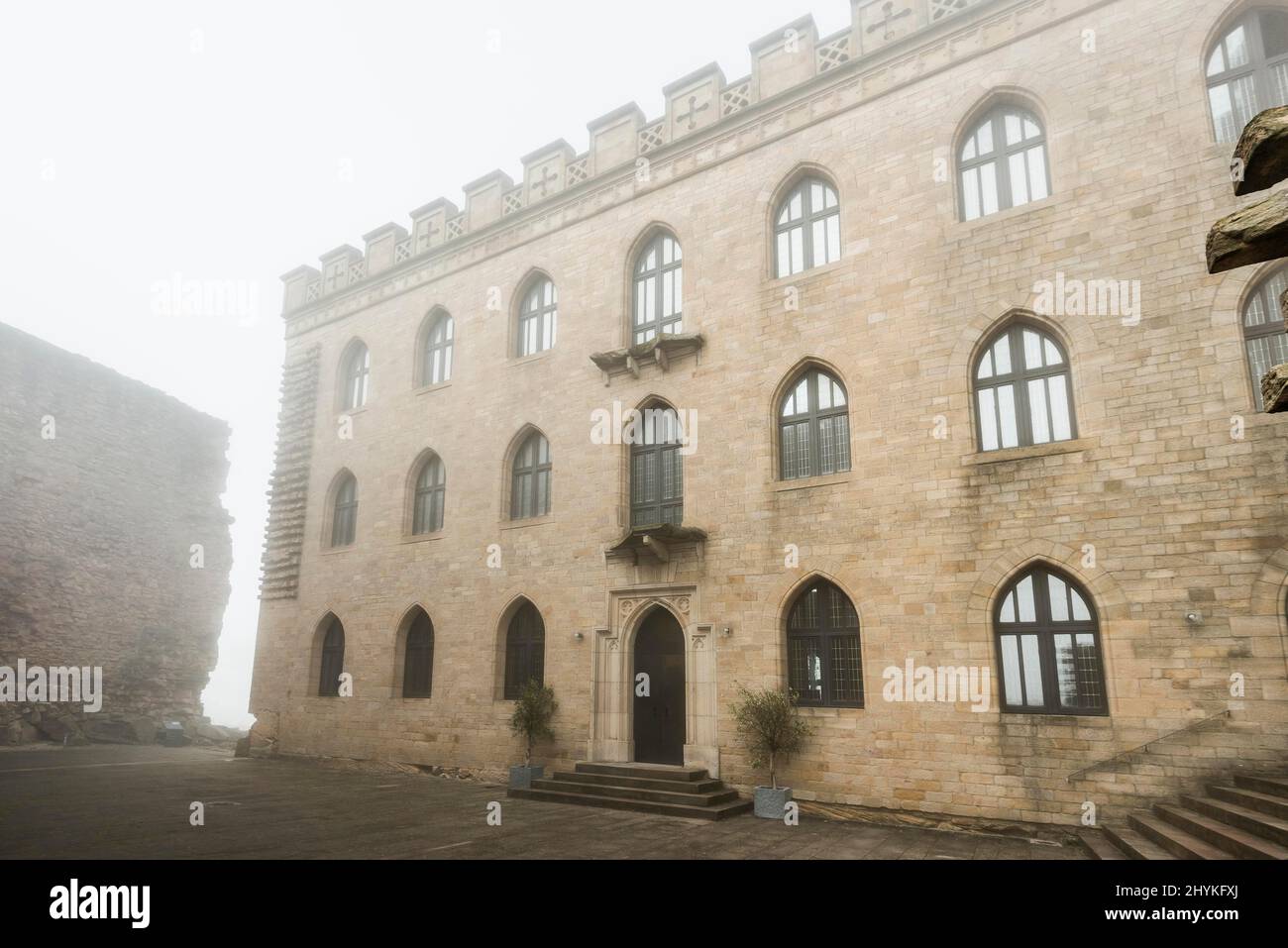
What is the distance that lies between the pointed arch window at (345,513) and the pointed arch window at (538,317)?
6.06m

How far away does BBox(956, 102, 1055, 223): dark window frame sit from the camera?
11.8 meters

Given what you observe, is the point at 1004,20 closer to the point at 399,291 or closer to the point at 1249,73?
the point at 1249,73

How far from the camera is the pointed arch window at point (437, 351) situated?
19.0 metres

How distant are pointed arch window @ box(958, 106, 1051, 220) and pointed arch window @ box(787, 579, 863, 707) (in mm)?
6443

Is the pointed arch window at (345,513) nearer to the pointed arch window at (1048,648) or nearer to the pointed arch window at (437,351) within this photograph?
the pointed arch window at (437,351)

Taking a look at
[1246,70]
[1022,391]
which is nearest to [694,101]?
[1022,391]

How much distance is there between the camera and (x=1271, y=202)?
426 centimetres

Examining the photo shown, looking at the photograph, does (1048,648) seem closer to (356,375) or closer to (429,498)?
(429,498)

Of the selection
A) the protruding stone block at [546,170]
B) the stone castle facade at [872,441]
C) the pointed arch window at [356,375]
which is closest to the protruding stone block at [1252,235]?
the stone castle facade at [872,441]

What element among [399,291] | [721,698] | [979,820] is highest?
[399,291]

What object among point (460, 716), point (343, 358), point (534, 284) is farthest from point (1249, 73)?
point (343, 358)

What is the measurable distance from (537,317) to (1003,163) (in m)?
9.82

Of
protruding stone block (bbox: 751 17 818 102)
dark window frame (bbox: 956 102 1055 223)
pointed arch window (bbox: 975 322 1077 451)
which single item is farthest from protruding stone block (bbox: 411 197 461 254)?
pointed arch window (bbox: 975 322 1077 451)

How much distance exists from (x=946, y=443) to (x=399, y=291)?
14586 mm
